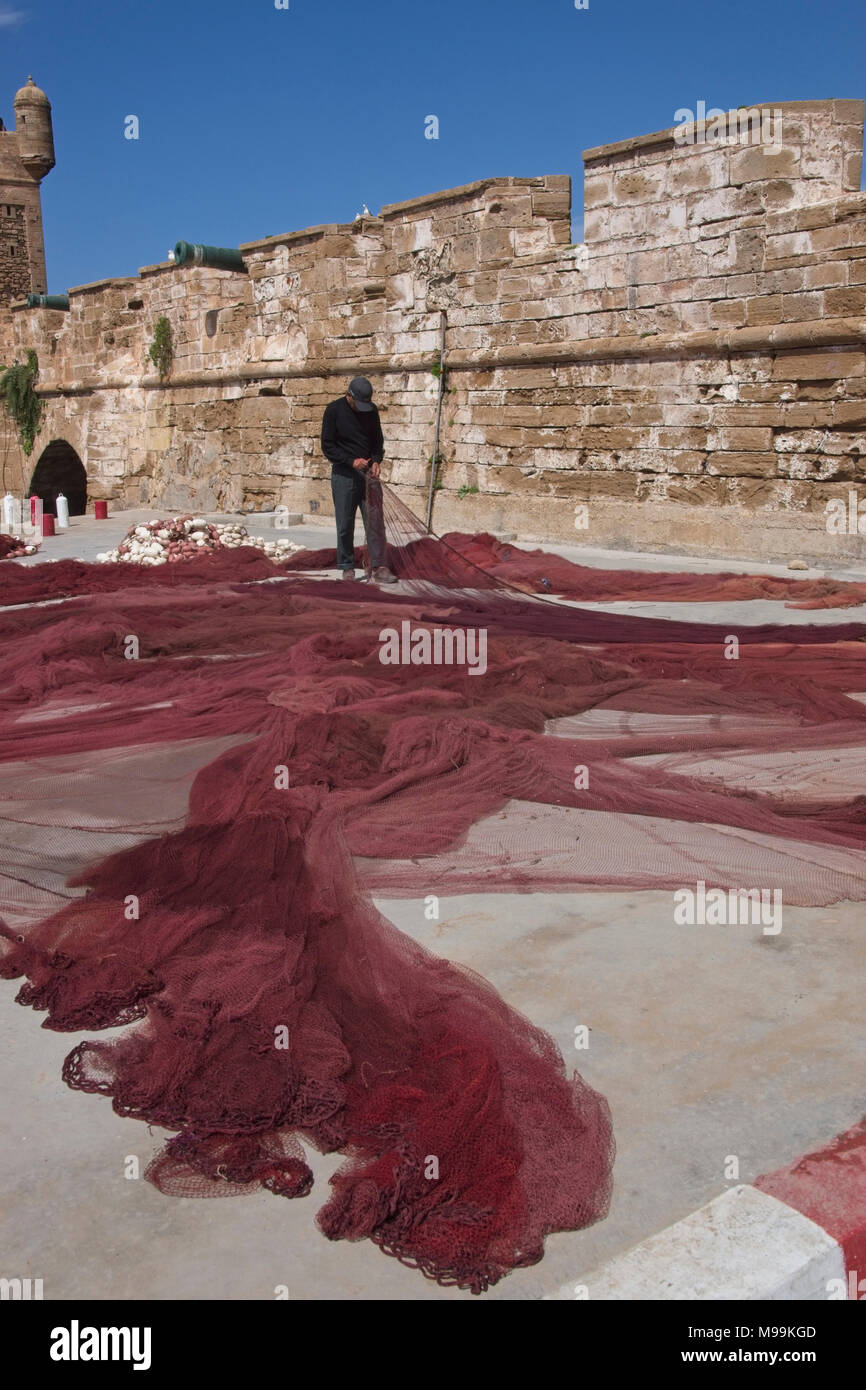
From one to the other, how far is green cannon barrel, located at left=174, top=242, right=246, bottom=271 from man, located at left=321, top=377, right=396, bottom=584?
859 centimetres

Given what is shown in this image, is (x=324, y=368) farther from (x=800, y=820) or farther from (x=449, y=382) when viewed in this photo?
(x=800, y=820)

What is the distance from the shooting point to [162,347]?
60.6ft

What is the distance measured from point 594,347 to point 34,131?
25.5m

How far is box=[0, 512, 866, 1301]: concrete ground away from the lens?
1906mm

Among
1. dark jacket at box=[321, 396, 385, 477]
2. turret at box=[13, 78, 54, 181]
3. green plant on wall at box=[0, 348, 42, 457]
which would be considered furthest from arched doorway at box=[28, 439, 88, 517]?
dark jacket at box=[321, 396, 385, 477]

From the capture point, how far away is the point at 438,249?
12930 millimetres

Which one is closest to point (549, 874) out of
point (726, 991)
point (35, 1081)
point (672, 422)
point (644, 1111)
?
point (726, 991)

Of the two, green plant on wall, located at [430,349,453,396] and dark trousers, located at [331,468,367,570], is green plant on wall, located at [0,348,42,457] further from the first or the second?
dark trousers, located at [331,468,367,570]

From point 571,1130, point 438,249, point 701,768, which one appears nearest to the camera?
point 571,1130

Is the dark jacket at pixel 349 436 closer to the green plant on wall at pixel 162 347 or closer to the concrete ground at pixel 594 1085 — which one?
the concrete ground at pixel 594 1085

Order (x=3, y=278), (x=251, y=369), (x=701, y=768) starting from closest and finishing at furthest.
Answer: (x=701, y=768) < (x=251, y=369) < (x=3, y=278)

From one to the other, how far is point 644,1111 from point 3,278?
33562 millimetres

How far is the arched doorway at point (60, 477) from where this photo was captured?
23.3m

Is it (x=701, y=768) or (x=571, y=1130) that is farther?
(x=701, y=768)
